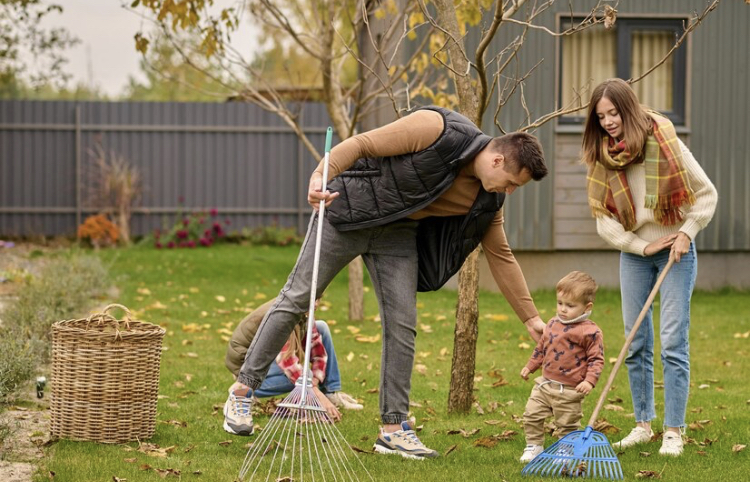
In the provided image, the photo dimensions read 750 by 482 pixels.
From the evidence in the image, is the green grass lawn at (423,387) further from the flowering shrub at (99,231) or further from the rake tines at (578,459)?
the flowering shrub at (99,231)

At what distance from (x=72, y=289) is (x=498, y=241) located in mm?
5392

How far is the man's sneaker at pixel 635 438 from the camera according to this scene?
17.5 feet

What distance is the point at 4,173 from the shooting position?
17.4m

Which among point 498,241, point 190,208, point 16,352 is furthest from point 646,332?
point 190,208

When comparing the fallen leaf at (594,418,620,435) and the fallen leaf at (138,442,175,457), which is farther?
the fallen leaf at (594,418,620,435)

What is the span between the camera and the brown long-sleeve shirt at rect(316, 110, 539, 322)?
4.55m

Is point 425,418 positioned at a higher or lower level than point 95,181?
lower

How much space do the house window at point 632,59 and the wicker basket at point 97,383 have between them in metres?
8.00

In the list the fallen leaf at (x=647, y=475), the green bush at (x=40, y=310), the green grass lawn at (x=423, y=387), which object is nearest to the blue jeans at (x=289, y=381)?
the green grass lawn at (x=423, y=387)

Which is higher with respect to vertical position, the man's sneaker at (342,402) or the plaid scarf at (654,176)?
the plaid scarf at (654,176)

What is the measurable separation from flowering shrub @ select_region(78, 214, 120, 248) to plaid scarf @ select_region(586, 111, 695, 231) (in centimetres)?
1223

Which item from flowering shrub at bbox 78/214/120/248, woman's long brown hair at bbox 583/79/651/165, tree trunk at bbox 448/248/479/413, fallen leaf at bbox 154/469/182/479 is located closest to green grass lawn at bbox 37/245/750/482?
fallen leaf at bbox 154/469/182/479

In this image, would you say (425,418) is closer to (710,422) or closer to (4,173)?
(710,422)

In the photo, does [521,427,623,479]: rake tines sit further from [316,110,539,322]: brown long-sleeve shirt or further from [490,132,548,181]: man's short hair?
[490,132,548,181]: man's short hair
